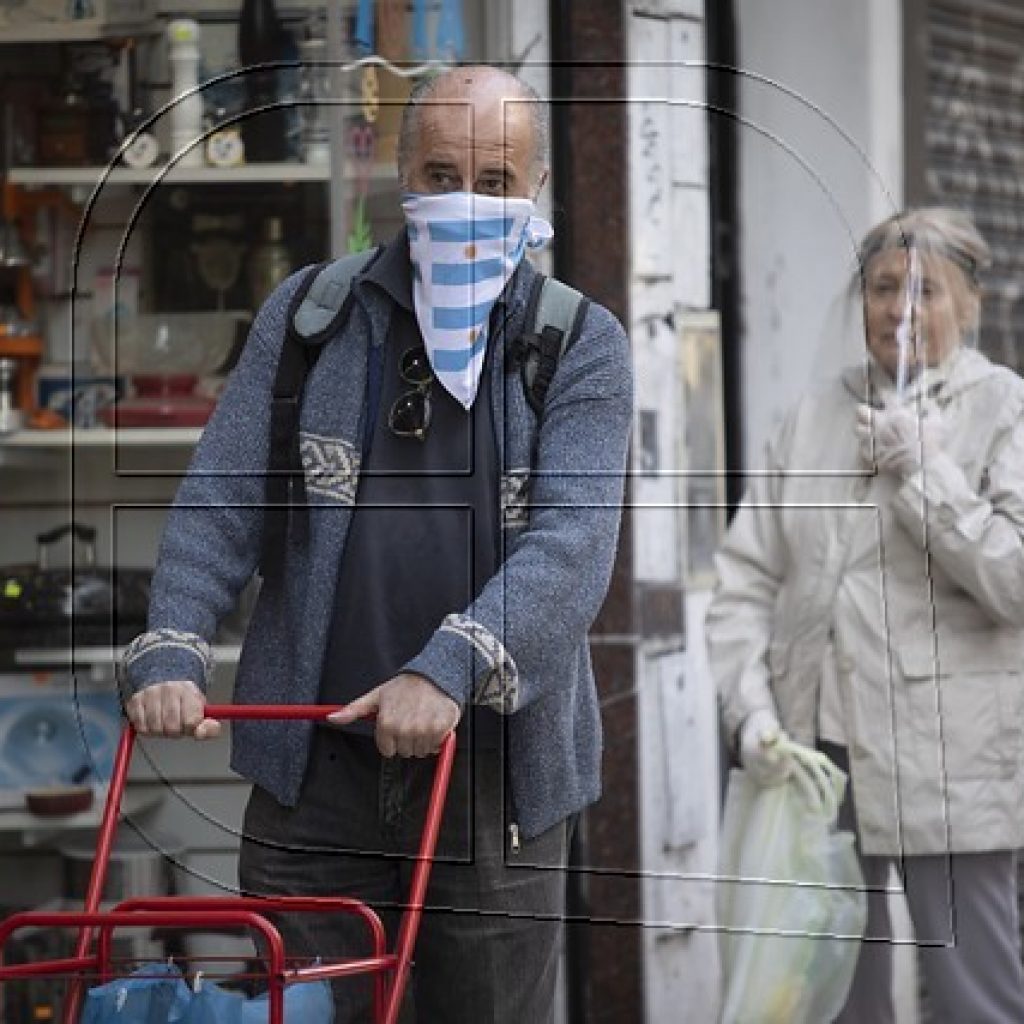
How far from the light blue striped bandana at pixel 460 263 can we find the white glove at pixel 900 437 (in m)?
0.94

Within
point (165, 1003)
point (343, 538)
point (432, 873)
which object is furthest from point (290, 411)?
point (165, 1003)

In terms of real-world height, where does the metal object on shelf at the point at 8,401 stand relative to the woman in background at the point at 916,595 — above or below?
above

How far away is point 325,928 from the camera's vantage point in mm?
3938

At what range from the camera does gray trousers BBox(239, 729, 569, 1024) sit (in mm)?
3893

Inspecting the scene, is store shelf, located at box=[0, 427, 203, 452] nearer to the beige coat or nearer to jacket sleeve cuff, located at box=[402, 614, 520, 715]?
the beige coat

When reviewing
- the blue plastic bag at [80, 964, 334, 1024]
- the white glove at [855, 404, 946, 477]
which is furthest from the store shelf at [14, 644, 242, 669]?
the blue plastic bag at [80, 964, 334, 1024]

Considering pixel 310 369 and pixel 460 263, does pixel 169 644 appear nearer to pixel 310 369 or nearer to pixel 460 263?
pixel 310 369

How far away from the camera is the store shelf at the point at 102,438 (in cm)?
496

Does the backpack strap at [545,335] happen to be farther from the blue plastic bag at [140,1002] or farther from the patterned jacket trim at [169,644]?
the blue plastic bag at [140,1002]

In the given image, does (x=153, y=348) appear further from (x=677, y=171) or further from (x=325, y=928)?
(x=325, y=928)

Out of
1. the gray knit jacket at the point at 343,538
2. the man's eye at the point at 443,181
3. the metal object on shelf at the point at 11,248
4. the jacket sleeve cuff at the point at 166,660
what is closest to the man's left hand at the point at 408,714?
the gray knit jacket at the point at 343,538

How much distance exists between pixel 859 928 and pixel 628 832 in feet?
1.41

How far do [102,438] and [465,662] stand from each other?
5.43 ft

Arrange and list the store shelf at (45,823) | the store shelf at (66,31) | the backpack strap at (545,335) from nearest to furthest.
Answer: the backpack strap at (545,335)
the store shelf at (66,31)
the store shelf at (45,823)
